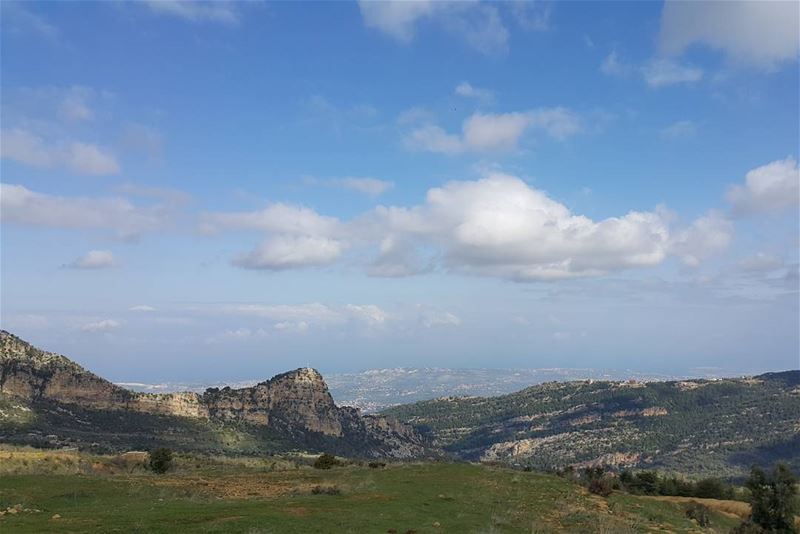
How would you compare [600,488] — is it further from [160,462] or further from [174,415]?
[174,415]

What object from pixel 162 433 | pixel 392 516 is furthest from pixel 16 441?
pixel 392 516

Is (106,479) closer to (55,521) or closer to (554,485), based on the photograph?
(55,521)

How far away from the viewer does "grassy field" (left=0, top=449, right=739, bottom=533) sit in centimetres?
2247

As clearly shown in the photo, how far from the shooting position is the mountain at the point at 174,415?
90125 mm

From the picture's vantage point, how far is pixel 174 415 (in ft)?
368

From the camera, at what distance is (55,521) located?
21688mm

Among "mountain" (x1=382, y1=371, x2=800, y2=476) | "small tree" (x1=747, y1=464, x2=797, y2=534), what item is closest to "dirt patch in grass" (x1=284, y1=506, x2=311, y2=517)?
"small tree" (x1=747, y1=464, x2=797, y2=534)

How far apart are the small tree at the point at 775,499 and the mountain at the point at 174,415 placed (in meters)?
70.5

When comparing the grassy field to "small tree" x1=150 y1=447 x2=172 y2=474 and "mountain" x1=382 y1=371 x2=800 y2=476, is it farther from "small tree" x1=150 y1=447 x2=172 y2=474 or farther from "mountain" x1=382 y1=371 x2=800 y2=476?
"mountain" x1=382 y1=371 x2=800 y2=476

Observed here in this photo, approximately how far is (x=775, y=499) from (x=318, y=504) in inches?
1060

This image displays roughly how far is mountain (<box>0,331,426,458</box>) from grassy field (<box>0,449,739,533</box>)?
45.8m

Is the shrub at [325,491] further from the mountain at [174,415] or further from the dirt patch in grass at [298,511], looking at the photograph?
the mountain at [174,415]

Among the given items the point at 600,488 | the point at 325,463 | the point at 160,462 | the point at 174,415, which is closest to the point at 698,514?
the point at 600,488

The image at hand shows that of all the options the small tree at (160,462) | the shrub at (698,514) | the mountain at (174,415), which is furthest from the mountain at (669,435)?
the small tree at (160,462)
